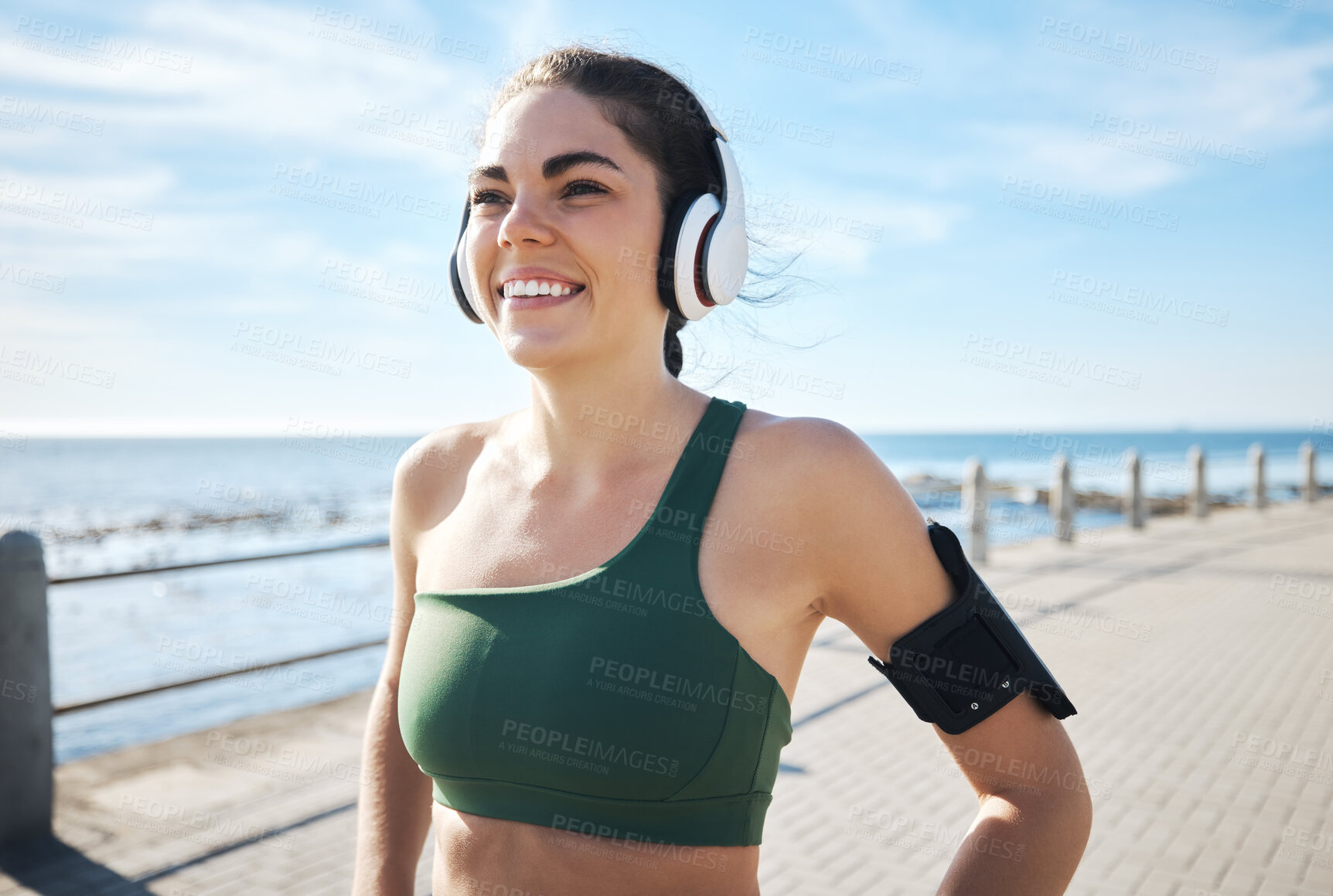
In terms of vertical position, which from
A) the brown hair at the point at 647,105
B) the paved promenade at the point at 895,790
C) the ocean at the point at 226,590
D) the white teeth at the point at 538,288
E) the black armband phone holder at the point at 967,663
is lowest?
the ocean at the point at 226,590

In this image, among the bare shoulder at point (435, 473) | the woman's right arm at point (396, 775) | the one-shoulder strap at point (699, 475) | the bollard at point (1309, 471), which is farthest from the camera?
the bollard at point (1309, 471)

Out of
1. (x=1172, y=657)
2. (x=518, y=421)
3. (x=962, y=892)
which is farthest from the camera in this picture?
(x=1172, y=657)

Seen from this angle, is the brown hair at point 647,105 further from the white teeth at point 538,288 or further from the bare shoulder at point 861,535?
the bare shoulder at point 861,535

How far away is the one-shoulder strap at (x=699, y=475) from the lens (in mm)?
1468

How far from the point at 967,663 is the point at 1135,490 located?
17.9m

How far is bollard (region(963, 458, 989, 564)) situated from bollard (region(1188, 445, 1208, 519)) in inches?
340

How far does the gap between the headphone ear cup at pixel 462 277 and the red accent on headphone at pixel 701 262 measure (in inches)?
21.0

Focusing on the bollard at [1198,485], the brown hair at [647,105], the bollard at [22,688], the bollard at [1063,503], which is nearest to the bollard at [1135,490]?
the bollard at [1063,503]

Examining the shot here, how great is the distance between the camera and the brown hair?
163 centimetres

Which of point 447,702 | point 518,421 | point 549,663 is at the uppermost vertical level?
point 518,421

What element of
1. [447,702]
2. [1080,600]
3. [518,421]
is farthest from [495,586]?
[1080,600]

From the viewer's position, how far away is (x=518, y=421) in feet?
6.41

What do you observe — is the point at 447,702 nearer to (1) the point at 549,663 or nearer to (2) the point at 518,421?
(1) the point at 549,663

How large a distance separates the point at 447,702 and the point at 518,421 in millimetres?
669
